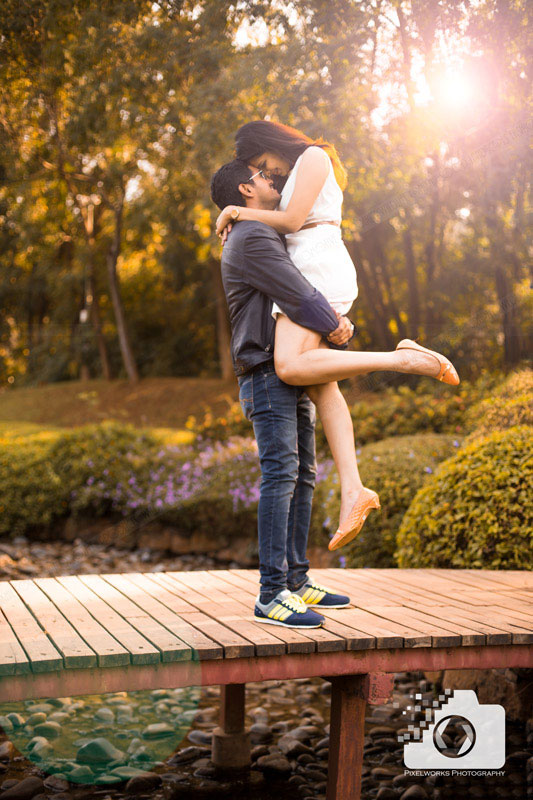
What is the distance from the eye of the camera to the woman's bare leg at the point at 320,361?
9.18 feet

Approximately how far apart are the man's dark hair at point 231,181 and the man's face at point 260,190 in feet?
0.07

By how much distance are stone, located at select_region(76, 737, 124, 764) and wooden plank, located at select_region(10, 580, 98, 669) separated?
31.2 inches

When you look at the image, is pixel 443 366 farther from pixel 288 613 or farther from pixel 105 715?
pixel 105 715

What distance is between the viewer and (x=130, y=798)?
10.4 ft

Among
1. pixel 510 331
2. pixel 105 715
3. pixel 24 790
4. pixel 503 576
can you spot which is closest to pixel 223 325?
pixel 510 331

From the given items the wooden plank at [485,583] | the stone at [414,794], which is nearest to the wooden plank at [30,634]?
the stone at [414,794]

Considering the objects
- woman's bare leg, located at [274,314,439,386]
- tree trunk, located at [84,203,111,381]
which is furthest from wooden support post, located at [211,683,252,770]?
tree trunk, located at [84,203,111,381]

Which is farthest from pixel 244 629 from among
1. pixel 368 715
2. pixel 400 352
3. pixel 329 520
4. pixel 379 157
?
pixel 379 157

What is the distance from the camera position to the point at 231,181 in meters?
2.92

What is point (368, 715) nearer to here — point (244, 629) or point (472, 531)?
point (472, 531)

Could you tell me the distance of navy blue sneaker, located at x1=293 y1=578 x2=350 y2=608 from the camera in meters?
3.13

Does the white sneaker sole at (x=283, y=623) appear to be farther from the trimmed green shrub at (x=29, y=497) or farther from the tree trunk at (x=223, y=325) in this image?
the tree trunk at (x=223, y=325)

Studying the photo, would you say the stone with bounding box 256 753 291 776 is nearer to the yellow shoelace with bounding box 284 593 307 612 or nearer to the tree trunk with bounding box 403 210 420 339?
the yellow shoelace with bounding box 284 593 307 612

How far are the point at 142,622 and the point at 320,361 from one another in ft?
3.75
